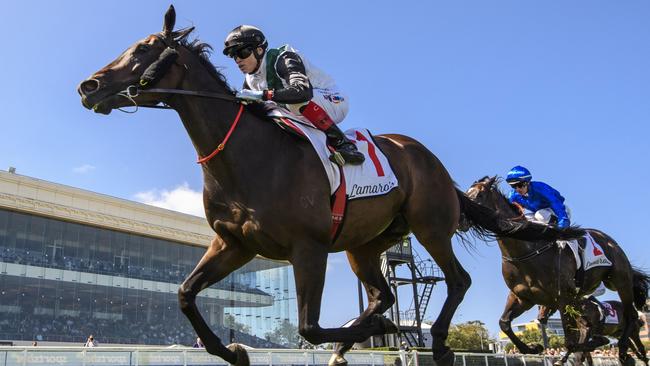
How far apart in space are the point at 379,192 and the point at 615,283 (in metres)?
6.79

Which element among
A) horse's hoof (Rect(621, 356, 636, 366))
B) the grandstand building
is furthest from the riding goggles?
the grandstand building

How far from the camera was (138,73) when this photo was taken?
430 centimetres

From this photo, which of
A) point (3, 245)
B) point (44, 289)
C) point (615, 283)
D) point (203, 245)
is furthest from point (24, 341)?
point (615, 283)

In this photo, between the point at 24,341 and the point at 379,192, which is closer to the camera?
the point at 379,192

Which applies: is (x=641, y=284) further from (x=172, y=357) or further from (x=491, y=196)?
(x=172, y=357)

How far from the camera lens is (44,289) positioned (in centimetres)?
3425

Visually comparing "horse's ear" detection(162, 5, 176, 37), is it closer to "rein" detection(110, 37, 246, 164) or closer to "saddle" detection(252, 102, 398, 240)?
"rein" detection(110, 37, 246, 164)

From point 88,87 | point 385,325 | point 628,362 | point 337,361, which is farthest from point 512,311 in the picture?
point 88,87

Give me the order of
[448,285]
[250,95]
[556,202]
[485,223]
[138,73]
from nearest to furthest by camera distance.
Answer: [138,73]
[250,95]
[448,285]
[485,223]
[556,202]

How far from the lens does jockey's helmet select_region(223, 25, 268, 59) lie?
181 inches

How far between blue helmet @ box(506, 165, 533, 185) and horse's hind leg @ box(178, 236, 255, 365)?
5.88 meters

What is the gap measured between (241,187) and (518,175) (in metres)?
6.20

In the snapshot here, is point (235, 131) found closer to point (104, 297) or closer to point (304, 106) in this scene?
point (304, 106)

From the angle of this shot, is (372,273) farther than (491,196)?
No
